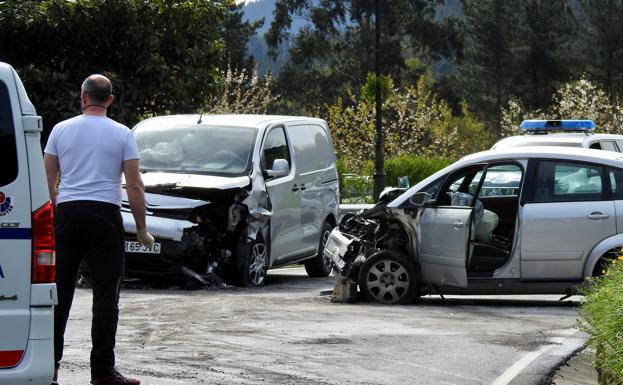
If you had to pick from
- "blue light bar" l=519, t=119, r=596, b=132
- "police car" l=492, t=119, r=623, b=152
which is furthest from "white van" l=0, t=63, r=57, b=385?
"blue light bar" l=519, t=119, r=596, b=132

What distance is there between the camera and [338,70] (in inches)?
3034

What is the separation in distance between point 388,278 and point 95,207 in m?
6.21

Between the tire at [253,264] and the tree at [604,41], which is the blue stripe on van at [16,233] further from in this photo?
the tree at [604,41]

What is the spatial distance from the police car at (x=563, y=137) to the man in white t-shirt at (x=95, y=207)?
10.9m

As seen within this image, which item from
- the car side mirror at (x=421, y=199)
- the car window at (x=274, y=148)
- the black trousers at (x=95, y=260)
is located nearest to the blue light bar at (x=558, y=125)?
the car window at (x=274, y=148)

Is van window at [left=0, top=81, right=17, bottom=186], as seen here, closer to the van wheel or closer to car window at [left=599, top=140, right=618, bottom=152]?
the van wheel

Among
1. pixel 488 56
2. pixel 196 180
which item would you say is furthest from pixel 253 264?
pixel 488 56

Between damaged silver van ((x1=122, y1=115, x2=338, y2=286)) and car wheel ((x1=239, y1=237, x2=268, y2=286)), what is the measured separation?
1 cm

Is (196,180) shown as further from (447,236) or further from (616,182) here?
(616,182)

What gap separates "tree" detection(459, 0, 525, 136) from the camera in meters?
80.0

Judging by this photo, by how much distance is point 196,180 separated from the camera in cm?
1539

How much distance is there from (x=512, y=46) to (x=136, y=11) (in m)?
55.0

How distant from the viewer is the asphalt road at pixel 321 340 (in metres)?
9.07

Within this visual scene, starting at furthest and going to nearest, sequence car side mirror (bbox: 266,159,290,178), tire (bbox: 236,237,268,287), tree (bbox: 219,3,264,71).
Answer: tree (bbox: 219,3,264,71) < car side mirror (bbox: 266,159,290,178) < tire (bbox: 236,237,268,287)
